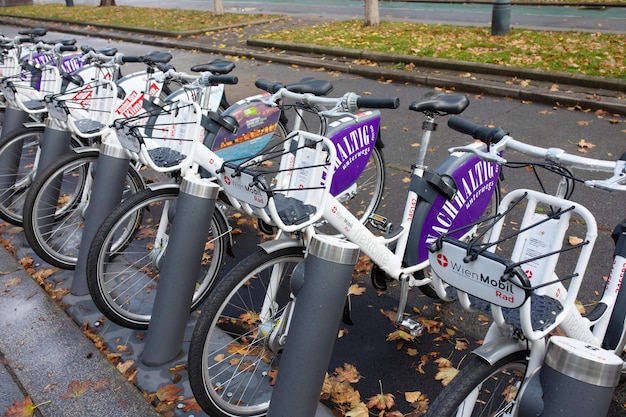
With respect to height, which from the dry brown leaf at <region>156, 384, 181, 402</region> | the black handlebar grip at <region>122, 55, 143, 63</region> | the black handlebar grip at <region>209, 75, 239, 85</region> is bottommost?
the dry brown leaf at <region>156, 384, 181, 402</region>

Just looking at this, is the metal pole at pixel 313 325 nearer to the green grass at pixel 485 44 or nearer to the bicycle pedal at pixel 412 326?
the bicycle pedal at pixel 412 326

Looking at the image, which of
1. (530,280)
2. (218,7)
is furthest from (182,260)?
(218,7)

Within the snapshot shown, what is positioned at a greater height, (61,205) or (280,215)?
(280,215)

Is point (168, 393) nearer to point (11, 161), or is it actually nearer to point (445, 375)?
point (445, 375)

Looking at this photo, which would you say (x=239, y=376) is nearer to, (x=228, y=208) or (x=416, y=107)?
(x=416, y=107)

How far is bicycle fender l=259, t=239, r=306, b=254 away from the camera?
2.78 m

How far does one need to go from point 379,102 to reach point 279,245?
811mm

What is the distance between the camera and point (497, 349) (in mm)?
2035

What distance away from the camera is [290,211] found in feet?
9.06

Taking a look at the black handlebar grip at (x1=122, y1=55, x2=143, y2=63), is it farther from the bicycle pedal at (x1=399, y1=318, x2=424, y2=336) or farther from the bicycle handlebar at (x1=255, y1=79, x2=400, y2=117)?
the bicycle pedal at (x1=399, y1=318, x2=424, y2=336)

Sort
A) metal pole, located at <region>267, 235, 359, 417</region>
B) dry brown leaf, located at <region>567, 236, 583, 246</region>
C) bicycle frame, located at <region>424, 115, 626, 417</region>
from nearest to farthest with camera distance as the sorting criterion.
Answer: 1. bicycle frame, located at <region>424, 115, 626, 417</region>
2. metal pole, located at <region>267, 235, 359, 417</region>
3. dry brown leaf, located at <region>567, 236, 583, 246</region>

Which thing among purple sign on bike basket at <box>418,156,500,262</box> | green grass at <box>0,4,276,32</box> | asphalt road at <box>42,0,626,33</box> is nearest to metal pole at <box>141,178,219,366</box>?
purple sign on bike basket at <box>418,156,500,262</box>

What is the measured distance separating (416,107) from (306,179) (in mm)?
682

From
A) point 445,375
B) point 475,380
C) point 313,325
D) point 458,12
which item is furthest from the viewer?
point 458,12
